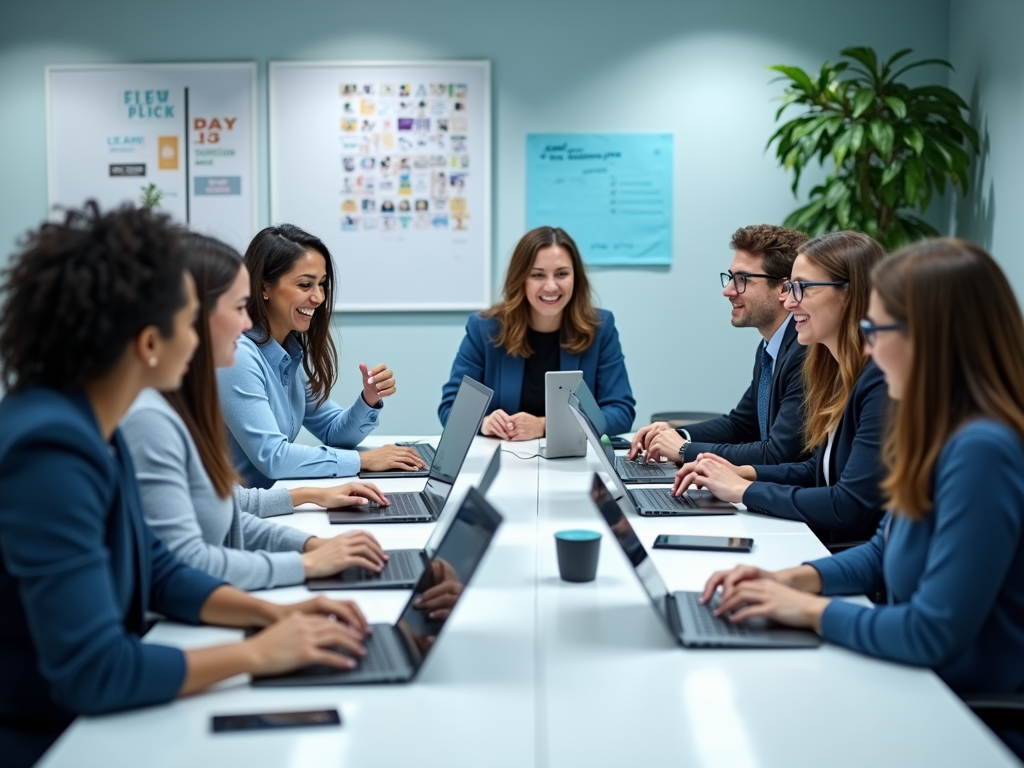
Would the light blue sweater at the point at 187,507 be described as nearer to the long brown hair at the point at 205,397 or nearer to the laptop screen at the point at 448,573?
the long brown hair at the point at 205,397

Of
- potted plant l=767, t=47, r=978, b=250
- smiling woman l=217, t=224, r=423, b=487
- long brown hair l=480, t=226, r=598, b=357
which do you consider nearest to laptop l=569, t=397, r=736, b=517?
smiling woman l=217, t=224, r=423, b=487

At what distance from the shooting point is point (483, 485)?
5.78 ft

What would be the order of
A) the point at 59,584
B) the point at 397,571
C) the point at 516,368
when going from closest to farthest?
1. the point at 59,584
2. the point at 397,571
3. the point at 516,368

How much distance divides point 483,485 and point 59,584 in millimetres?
746

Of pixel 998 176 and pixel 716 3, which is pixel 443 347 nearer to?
pixel 716 3

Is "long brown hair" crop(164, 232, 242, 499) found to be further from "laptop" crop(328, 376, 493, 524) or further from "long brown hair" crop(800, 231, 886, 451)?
"long brown hair" crop(800, 231, 886, 451)

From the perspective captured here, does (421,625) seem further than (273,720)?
Yes

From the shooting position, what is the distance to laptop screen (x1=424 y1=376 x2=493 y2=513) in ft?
7.30

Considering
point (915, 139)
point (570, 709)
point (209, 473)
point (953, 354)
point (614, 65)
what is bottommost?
point (570, 709)

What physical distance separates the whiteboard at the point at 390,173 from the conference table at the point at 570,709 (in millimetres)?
3184

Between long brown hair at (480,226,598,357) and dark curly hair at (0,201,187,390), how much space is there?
2.22m

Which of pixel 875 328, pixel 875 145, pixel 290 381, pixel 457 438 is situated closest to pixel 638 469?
pixel 457 438

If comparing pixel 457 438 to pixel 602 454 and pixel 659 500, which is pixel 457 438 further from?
pixel 659 500

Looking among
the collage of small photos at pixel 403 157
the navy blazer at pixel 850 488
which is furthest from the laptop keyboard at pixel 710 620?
the collage of small photos at pixel 403 157
